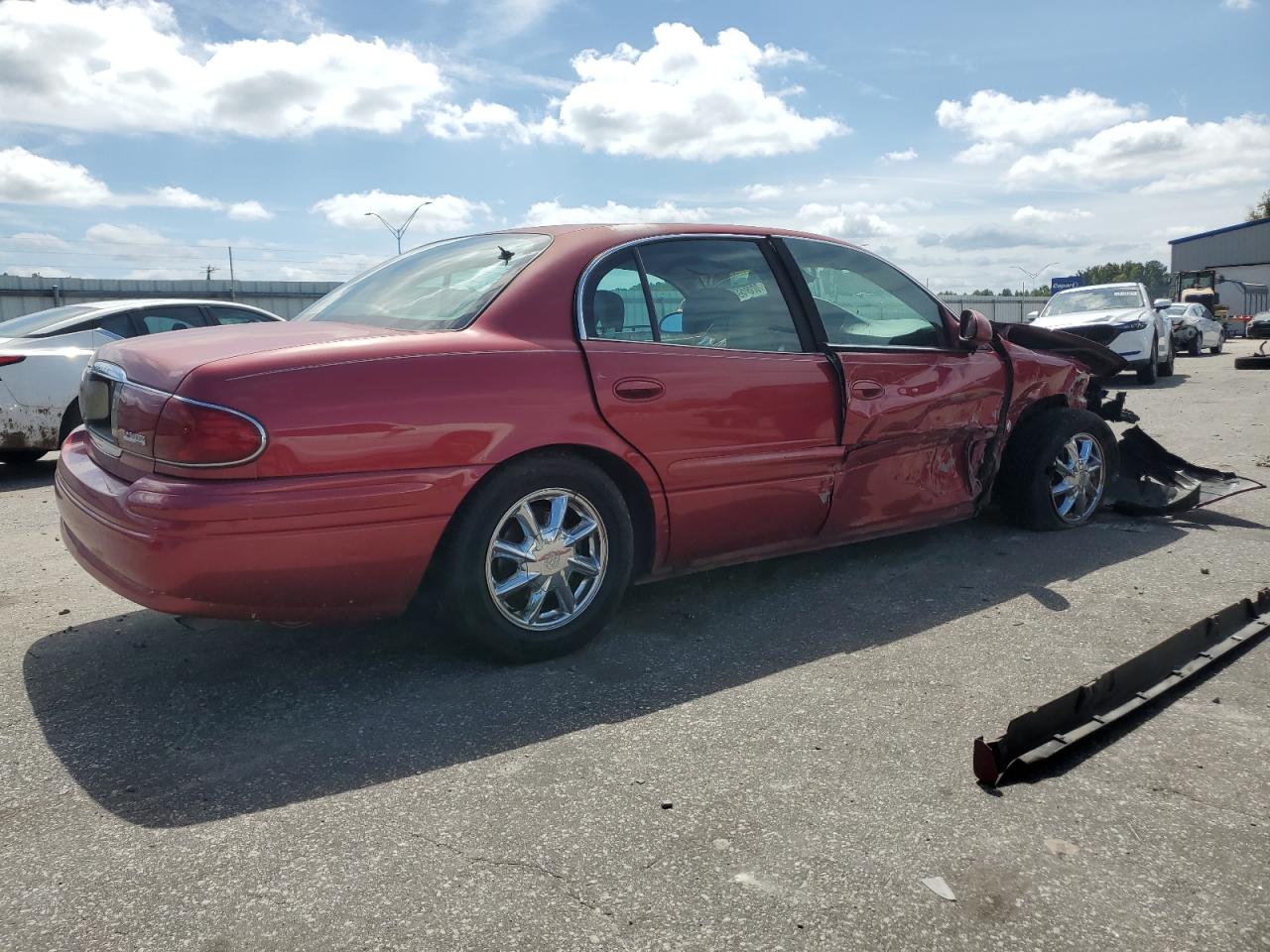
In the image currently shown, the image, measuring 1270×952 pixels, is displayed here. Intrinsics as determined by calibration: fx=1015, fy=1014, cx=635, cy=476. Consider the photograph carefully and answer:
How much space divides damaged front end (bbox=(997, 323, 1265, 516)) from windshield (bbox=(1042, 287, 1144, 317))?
35.6 ft

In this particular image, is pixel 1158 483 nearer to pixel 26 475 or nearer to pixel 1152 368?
pixel 26 475

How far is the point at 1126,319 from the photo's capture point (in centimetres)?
1538

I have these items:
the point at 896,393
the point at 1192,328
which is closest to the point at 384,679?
the point at 896,393

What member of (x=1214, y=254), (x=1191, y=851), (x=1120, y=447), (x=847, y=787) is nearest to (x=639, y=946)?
(x=847, y=787)

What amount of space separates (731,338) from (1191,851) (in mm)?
2294

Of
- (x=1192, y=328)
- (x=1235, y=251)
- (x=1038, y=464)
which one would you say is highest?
(x=1235, y=251)

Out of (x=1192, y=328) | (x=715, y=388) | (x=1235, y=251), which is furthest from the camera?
(x=1235, y=251)

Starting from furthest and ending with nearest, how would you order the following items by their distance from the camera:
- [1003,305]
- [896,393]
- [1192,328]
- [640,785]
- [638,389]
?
[1003,305], [1192,328], [896,393], [638,389], [640,785]

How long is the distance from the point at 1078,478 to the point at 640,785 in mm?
3685

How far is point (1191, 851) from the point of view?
225 cm

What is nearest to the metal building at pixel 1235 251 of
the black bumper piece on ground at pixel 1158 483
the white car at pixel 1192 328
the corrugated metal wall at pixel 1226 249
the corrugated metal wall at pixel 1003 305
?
the corrugated metal wall at pixel 1226 249

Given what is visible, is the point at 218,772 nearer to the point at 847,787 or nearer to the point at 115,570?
the point at 115,570

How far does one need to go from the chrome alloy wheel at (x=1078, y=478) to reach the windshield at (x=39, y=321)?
7333 millimetres

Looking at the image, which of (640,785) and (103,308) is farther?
(103,308)
